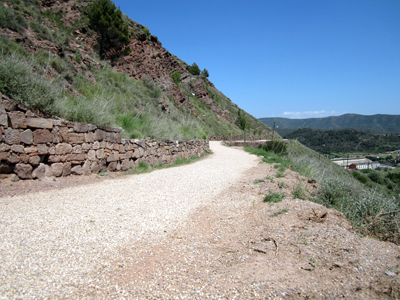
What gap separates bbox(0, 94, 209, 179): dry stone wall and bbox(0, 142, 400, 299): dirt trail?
3.78 metres

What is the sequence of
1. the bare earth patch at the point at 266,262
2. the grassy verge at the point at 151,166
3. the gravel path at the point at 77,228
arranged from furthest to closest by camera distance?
the grassy verge at the point at 151,166 → the gravel path at the point at 77,228 → the bare earth patch at the point at 266,262

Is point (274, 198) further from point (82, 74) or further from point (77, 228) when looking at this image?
point (82, 74)

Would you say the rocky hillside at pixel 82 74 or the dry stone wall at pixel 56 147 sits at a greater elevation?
the rocky hillside at pixel 82 74

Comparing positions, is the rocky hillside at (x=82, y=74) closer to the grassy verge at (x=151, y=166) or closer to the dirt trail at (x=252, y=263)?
the grassy verge at (x=151, y=166)

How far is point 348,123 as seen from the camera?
135 metres

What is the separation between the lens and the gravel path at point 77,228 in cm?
255

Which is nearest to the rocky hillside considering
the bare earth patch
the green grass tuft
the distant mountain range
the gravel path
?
the gravel path

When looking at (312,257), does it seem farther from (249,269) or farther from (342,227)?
(342,227)

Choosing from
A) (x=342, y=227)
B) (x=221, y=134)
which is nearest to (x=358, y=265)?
(x=342, y=227)

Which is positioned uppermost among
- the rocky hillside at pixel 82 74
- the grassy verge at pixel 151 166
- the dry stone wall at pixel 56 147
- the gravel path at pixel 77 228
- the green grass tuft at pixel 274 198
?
the rocky hillside at pixel 82 74

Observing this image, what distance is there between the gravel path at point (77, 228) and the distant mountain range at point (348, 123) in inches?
3980

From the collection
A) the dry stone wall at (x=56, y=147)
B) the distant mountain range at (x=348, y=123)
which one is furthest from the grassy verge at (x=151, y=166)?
the distant mountain range at (x=348, y=123)

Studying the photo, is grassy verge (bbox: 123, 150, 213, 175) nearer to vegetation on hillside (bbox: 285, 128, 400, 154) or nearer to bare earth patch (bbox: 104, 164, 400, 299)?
bare earth patch (bbox: 104, 164, 400, 299)

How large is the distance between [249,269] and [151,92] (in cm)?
2015
